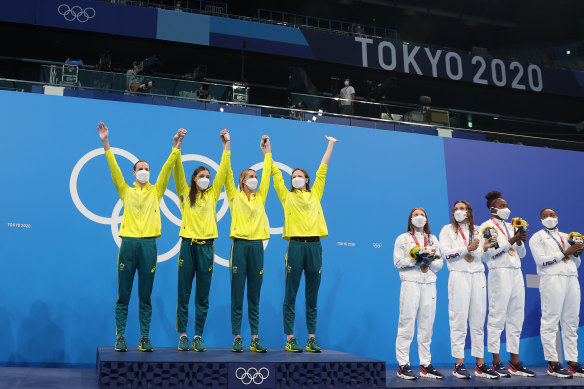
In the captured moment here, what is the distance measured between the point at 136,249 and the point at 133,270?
0.62 ft

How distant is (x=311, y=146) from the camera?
26.0 feet

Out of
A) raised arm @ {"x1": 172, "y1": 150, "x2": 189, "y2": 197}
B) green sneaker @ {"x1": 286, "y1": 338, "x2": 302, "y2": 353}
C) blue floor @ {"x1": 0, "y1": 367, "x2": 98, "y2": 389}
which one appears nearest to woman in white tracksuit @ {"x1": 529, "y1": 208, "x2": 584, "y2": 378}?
green sneaker @ {"x1": 286, "y1": 338, "x2": 302, "y2": 353}

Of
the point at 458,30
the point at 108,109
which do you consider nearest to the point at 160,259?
the point at 108,109

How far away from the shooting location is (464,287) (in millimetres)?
5836

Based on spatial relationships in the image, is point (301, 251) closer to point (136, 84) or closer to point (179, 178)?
point (179, 178)

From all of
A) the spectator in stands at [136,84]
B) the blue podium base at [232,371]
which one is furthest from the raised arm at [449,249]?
the spectator in stands at [136,84]

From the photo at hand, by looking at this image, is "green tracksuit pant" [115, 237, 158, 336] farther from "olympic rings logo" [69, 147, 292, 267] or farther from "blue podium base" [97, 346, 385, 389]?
"olympic rings logo" [69, 147, 292, 267]

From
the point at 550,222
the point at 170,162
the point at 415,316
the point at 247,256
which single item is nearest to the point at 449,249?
the point at 415,316

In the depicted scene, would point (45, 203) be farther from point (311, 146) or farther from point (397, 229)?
point (397, 229)

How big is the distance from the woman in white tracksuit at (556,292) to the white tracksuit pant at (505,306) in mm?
387

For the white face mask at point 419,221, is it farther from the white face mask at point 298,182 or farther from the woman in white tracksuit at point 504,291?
the white face mask at point 298,182

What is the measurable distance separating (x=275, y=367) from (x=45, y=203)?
349cm

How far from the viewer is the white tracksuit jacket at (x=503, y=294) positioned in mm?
6039

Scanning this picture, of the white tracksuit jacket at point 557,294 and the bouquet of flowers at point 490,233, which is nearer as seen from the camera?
the bouquet of flowers at point 490,233
